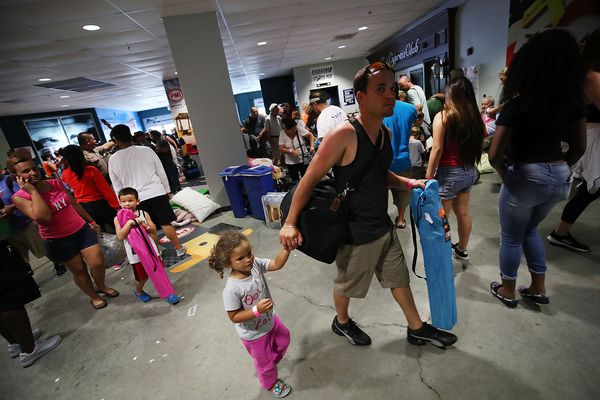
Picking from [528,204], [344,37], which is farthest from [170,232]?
[344,37]

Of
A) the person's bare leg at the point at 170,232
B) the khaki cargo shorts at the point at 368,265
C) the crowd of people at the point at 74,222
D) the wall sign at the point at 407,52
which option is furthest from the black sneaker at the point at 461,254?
the wall sign at the point at 407,52

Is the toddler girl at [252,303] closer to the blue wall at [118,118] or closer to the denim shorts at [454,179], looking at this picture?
the denim shorts at [454,179]

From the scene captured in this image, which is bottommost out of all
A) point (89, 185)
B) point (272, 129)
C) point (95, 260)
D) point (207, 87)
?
point (95, 260)

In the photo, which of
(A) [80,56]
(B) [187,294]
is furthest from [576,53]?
(A) [80,56]

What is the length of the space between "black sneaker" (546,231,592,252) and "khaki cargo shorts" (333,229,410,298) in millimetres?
1933

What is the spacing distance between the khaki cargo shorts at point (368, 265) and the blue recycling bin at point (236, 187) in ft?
11.0

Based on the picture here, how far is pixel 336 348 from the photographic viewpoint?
190cm

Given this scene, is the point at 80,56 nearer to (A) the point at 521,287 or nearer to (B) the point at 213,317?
(B) the point at 213,317

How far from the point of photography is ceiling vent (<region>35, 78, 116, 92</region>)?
7.75m

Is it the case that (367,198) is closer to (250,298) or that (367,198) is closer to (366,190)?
(366,190)

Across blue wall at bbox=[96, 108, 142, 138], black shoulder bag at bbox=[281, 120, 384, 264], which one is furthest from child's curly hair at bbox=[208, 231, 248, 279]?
blue wall at bbox=[96, 108, 142, 138]

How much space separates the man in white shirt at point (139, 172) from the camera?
3133 millimetres

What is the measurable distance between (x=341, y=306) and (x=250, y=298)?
2.20ft

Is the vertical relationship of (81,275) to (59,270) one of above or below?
above
